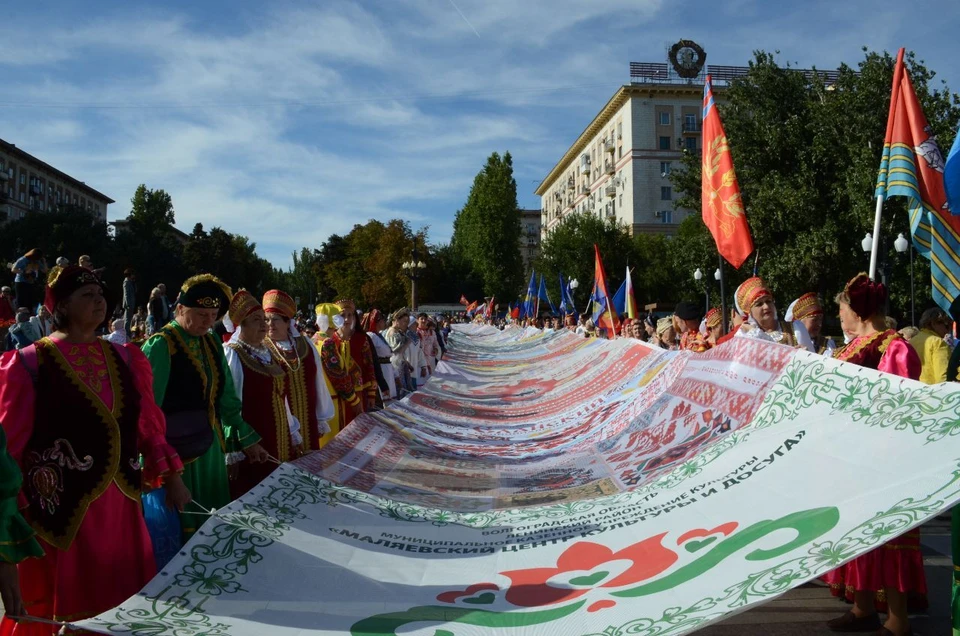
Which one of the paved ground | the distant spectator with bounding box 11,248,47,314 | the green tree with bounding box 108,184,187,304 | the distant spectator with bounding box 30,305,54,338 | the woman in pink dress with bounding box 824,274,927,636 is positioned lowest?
the paved ground

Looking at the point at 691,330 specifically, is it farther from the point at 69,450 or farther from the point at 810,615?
the point at 69,450

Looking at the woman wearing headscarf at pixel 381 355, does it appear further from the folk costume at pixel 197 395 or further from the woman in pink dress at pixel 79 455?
the woman in pink dress at pixel 79 455

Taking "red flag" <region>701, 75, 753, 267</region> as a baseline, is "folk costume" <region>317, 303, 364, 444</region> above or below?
below

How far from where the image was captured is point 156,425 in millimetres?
3627

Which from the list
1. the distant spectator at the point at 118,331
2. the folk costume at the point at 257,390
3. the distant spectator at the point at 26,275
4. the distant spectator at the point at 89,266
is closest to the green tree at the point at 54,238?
the distant spectator at the point at 26,275

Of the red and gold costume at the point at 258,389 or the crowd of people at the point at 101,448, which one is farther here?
the red and gold costume at the point at 258,389

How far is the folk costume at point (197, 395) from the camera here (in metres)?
4.14

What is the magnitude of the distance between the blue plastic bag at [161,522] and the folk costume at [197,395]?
113 mm

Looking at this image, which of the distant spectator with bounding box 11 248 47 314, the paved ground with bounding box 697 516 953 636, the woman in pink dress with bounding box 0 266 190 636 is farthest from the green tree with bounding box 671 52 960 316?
the woman in pink dress with bounding box 0 266 190 636

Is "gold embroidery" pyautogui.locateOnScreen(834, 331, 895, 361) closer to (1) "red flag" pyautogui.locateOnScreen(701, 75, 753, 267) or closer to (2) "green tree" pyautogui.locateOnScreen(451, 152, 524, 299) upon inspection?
(1) "red flag" pyautogui.locateOnScreen(701, 75, 753, 267)

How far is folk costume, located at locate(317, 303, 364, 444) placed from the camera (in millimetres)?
8078

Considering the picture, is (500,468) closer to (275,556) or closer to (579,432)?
(579,432)

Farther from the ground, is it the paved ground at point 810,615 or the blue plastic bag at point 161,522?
the blue plastic bag at point 161,522

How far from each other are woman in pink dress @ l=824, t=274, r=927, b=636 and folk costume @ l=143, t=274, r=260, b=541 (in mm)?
3558
